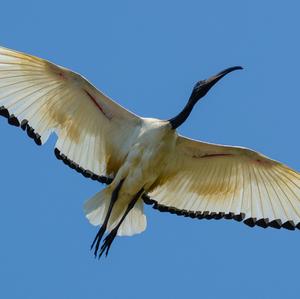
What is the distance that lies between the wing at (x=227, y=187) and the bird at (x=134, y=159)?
1 centimetres

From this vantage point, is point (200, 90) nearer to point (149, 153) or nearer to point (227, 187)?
point (149, 153)

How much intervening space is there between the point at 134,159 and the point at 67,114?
1.08 metres

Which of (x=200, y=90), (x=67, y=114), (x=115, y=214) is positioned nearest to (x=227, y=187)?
(x=200, y=90)

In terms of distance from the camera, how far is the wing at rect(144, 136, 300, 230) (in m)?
20.2

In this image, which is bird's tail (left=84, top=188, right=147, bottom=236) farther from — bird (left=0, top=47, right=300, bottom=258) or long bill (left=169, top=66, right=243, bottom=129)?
long bill (left=169, top=66, right=243, bottom=129)

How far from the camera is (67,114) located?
65.0 feet

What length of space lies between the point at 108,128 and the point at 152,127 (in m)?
0.76

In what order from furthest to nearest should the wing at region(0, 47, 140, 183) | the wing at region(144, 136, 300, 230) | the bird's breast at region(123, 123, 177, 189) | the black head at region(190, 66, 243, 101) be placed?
the wing at region(144, 136, 300, 230) < the black head at region(190, 66, 243, 101) < the bird's breast at region(123, 123, 177, 189) < the wing at region(0, 47, 140, 183)

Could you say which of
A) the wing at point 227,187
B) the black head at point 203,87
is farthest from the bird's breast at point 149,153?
the black head at point 203,87

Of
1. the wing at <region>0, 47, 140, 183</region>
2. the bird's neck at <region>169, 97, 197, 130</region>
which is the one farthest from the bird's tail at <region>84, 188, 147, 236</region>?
Answer: the bird's neck at <region>169, 97, 197, 130</region>

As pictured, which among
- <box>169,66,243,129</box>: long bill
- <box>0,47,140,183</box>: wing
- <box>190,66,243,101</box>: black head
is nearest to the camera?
<box>0,47,140,183</box>: wing

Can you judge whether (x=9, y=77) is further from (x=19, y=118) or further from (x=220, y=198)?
(x=220, y=198)

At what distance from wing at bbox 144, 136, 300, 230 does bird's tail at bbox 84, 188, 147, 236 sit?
0.40 meters

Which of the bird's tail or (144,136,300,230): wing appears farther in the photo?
(144,136,300,230): wing
